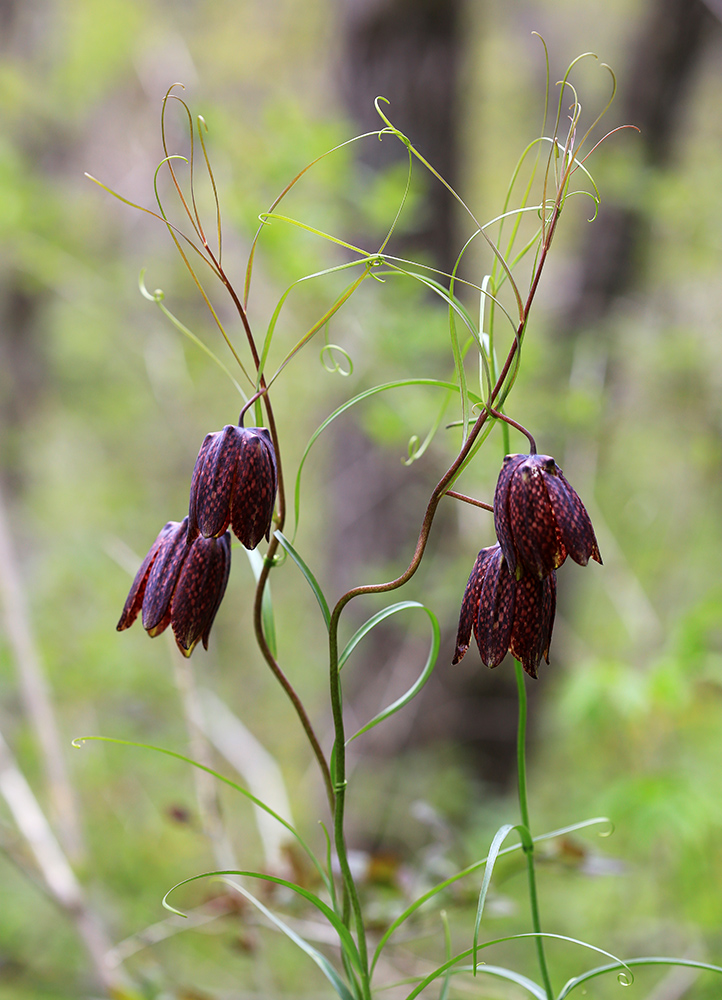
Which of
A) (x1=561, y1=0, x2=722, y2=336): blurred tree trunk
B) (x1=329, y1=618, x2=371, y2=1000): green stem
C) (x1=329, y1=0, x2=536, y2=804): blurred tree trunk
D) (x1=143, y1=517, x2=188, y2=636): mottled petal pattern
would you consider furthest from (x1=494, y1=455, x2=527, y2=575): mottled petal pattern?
(x1=561, y1=0, x2=722, y2=336): blurred tree trunk

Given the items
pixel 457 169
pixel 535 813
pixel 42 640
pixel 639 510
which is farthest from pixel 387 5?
pixel 535 813

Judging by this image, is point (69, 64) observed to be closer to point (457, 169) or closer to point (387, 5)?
point (387, 5)

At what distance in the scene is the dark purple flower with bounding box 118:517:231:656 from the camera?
0.55 metres

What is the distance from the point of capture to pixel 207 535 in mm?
506

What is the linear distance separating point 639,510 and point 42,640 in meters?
1.93

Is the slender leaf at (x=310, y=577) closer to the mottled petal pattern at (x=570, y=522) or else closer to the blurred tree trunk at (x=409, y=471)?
the mottled petal pattern at (x=570, y=522)

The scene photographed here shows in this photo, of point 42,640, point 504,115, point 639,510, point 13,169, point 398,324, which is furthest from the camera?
point 504,115

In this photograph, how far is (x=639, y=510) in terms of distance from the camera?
253 centimetres

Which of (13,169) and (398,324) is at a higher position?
(13,169)

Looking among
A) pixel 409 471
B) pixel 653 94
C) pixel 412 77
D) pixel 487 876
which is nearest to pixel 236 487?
pixel 487 876

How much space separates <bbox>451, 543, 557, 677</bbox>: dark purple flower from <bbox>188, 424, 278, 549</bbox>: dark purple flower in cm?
15

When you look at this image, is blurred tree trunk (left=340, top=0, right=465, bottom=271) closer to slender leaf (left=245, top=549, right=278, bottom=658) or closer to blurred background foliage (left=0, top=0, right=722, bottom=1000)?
blurred background foliage (left=0, top=0, right=722, bottom=1000)

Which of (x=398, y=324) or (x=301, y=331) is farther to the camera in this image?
(x=301, y=331)

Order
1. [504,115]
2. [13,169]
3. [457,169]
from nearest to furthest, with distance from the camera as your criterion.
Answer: [13,169], [457,169], [504,115]
